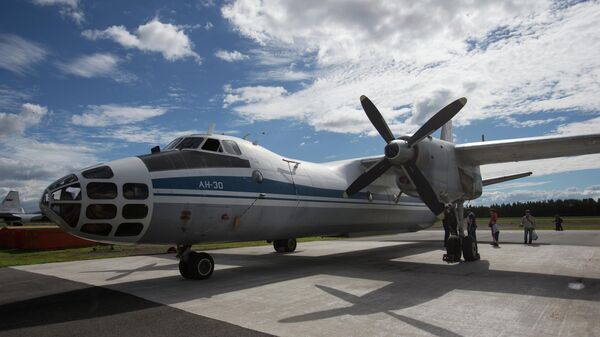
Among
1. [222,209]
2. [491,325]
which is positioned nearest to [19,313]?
[222,209]

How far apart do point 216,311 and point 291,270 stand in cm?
549

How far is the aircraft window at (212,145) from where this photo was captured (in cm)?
1062

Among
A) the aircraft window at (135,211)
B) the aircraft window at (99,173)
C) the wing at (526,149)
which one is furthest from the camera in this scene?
the wing at (526,149)

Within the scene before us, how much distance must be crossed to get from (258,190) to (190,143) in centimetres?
231

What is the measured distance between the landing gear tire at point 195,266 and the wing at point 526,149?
9.64 metres

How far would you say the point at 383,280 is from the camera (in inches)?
396

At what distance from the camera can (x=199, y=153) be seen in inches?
407

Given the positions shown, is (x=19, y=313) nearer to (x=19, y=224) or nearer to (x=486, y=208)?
(x=19, y=224)

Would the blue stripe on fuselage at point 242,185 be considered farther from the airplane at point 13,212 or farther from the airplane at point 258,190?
the airplane at point 13,212

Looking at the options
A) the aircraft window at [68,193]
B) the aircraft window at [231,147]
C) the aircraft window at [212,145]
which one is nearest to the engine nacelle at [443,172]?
the aircraft window at [231,147]

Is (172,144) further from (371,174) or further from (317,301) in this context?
(371,174)

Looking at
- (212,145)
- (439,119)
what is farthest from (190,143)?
(439,119)

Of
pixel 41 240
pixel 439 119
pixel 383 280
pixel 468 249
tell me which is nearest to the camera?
pixel 383 280

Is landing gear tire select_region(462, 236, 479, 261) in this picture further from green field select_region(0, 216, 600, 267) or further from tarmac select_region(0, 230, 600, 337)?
green field select_region(0, 216, 600, 267)
